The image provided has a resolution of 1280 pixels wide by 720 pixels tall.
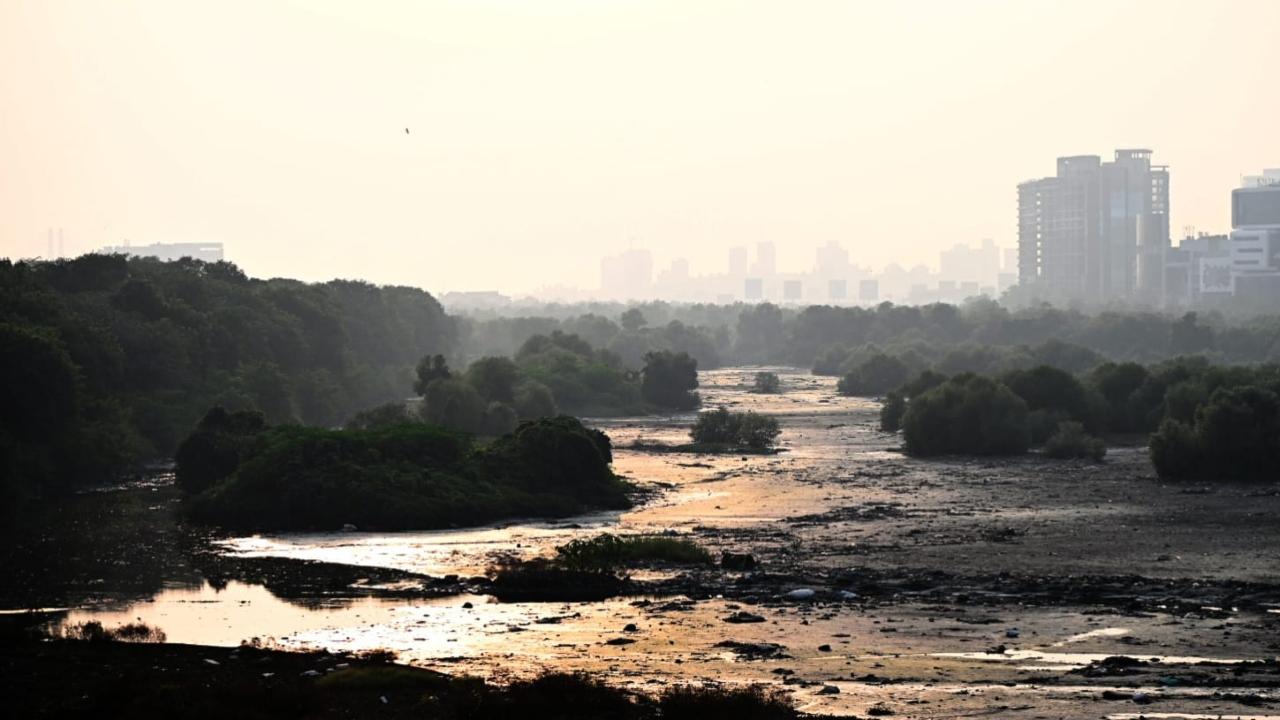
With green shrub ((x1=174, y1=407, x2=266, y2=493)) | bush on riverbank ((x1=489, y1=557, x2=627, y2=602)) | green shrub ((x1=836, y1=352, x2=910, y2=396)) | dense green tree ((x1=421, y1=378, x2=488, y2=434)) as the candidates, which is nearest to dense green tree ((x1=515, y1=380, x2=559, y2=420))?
dense green tree ((x1=421, y1=378, x2=488, y2=434))

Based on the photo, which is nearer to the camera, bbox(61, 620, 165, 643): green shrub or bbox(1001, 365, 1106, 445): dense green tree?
bbox(61, 620, 165, 643): green shrub

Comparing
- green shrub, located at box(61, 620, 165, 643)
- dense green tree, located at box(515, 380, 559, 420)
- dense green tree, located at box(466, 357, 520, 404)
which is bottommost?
green shrub, located at box(61, 620, 165, 643)

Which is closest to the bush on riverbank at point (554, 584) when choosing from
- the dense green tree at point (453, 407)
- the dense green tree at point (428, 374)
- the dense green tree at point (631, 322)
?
the dense green tree at point (453, 407)

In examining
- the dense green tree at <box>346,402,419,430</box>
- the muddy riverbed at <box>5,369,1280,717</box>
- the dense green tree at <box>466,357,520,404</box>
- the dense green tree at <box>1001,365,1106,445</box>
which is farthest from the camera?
the dense green tree at <box>466,357,520,404</box>

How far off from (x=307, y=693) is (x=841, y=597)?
43.4ft

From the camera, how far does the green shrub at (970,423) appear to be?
236ft

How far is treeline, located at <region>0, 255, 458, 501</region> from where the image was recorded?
2277 inches

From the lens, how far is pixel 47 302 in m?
68.4

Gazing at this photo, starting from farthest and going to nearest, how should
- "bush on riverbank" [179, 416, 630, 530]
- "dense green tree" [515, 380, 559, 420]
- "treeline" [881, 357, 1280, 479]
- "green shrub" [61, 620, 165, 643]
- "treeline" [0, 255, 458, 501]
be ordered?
"dense green tree" [515, 380, 559, 420] < "treeline" [0, 255, 458, 501] < "treeline" [881, 357, 1280, 479] < "bush on riverbank" [179, 416, 630, 530] < "green shrub" [61, 620, 165, 643]

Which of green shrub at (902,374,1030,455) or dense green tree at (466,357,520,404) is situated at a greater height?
dense green tree at (466,357,520,404)

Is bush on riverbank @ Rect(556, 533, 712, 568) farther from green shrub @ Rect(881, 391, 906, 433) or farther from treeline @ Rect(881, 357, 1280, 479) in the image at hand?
green shrub @ Rect(881, 391, 906, 433)

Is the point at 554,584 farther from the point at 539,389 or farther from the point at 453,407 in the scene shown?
the point at 539,389

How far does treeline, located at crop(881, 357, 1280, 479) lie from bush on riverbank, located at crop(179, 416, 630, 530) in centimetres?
2177

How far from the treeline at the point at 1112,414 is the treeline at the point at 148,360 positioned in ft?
107
